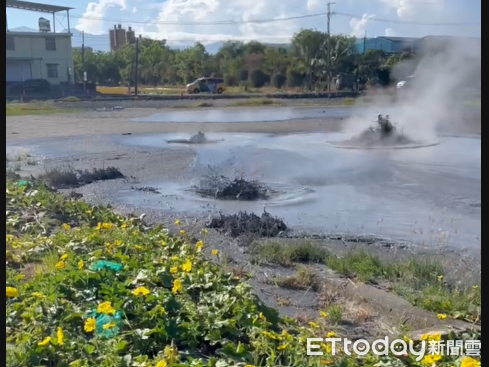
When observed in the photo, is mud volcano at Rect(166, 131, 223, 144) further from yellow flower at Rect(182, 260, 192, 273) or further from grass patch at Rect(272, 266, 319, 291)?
grass patch at Rect(272, 266, 319, 291)

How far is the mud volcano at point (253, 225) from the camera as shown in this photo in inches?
145

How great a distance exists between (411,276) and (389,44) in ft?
3.55

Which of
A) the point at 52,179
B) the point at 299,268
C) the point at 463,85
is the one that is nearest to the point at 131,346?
the point at 299,268

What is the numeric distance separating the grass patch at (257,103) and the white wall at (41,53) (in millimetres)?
914

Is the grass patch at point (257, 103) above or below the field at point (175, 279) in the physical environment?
above

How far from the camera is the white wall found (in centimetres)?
375

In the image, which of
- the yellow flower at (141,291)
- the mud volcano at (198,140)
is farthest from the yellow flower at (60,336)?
the mud volcano at (198,140)

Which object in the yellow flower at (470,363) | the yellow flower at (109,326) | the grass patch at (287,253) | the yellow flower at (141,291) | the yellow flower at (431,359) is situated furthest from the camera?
the grass patch at (287,253)

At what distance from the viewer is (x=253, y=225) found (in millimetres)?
3709

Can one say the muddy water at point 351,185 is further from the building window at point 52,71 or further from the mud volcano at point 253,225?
the building window at point 52,71

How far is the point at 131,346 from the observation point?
332cm

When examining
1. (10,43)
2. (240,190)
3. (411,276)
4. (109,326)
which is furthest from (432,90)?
(10,43)

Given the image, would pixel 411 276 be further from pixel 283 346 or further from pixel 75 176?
pixel 75 176

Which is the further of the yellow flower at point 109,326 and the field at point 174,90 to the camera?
the field at point 174,90
